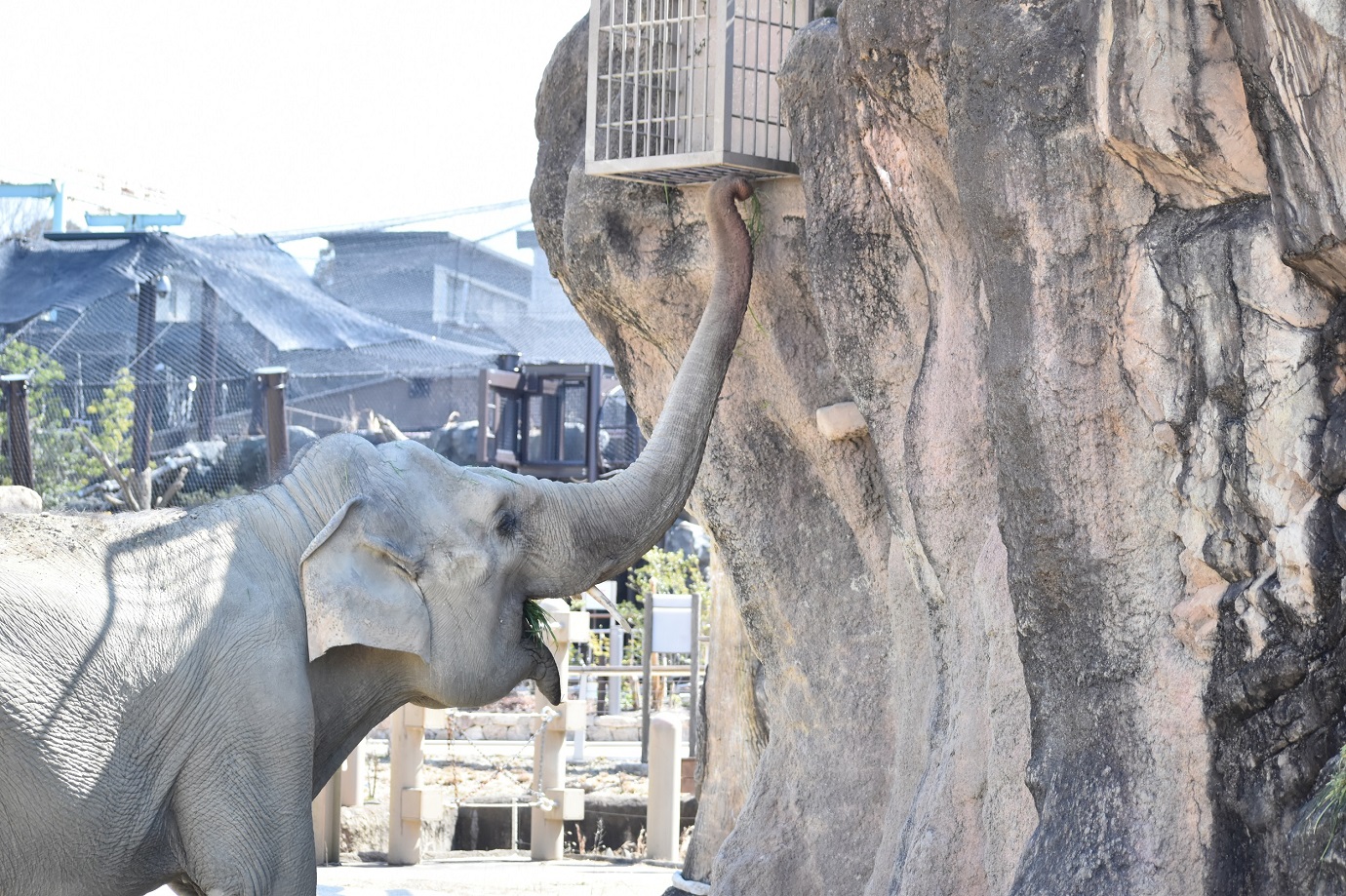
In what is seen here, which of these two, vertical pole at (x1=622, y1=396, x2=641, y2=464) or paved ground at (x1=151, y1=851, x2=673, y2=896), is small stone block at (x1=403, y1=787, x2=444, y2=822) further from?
vertical pole at (x1=622, y1=396, x2=641, y2=464)

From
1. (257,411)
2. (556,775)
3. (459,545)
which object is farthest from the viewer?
(257,411)

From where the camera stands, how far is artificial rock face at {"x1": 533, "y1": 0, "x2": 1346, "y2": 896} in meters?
4.19

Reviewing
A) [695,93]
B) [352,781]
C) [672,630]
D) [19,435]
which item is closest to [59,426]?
[19,435]

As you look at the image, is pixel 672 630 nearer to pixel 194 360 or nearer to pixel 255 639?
pixel 255 639

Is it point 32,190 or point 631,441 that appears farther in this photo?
point 32,190

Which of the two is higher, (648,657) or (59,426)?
(59,426)

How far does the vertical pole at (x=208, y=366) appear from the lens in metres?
21.7

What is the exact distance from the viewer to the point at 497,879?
1060cm

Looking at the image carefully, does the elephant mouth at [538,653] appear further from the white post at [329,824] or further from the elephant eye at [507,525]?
the white post at [329,824]

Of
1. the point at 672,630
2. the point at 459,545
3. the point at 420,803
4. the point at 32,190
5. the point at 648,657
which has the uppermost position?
the point at 32,190

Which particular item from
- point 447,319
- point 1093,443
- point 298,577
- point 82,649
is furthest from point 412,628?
point 447,319

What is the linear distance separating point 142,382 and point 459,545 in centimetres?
1708

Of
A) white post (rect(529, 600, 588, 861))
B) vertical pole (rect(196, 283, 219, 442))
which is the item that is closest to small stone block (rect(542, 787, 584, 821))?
white post (rect(529, 600, 588, 861))

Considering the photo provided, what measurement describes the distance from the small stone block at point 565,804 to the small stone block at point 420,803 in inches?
31.0
